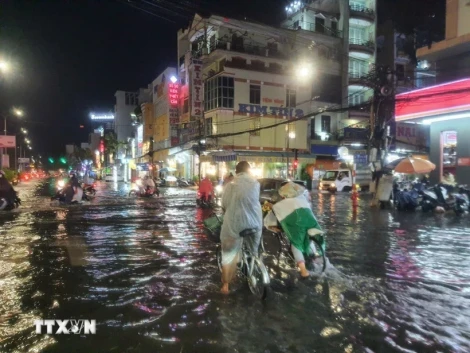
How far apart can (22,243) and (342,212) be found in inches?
472

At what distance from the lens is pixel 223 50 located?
36.0 m

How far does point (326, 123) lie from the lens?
42.6m

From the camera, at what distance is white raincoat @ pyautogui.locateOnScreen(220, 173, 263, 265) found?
18.1ft

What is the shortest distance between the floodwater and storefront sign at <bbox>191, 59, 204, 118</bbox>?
2515 cm

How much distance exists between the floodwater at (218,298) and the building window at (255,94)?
2776 cm

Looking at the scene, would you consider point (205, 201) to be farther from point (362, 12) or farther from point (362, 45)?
point (362, 12)

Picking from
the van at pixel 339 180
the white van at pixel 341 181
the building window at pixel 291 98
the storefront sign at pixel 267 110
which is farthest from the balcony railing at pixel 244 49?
the white van at pixel 341 181

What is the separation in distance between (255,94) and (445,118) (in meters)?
21.1

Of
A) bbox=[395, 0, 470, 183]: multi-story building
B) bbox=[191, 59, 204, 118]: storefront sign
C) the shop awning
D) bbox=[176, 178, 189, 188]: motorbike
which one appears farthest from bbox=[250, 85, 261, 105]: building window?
bbox=[395, 0, 470, 183]: multi-story building

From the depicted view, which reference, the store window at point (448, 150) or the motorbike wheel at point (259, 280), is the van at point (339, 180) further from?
the motorbike wheel at point (259, 280)

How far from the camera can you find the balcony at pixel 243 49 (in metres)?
36.5

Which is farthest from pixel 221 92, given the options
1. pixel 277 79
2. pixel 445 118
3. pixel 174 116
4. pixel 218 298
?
pixel 218 298

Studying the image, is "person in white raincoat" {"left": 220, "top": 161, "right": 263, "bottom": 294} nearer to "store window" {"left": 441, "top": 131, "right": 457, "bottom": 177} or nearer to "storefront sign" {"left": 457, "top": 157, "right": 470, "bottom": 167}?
"storefront sign" {"left": 457, "top": 157, "right": 470, "bottom": 167}

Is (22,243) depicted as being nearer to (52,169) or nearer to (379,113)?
(379,113)
